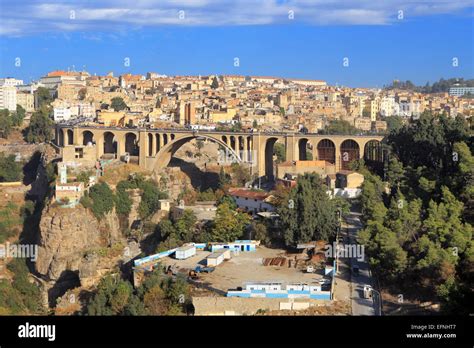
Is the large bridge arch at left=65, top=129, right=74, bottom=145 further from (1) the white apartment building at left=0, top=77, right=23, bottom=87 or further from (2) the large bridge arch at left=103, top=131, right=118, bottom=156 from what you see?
(1) the white apartment building at left=0, top=77, right=23, bottom=87

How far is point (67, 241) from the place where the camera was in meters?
19.8

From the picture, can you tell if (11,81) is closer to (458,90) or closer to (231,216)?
(458,90)

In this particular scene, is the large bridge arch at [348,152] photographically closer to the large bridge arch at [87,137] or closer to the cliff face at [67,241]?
the cliff face at [67,241]

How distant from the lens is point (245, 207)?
19312 millimetres

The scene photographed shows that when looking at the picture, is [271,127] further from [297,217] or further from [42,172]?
[297,217]

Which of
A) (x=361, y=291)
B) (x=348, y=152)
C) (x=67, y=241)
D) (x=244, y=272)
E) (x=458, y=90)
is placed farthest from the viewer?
(x=458, y=90)

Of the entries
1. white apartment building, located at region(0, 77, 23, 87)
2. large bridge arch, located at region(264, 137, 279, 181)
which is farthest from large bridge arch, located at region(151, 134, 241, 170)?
white apartment building, located at region(0, 77, 23, 87)

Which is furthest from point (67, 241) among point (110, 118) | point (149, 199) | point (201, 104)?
point (201, 104)

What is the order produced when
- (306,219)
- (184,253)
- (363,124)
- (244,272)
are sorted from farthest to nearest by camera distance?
(363,124) < (306,219) < (184,253) < (244,272)

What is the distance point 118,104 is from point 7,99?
261 inches

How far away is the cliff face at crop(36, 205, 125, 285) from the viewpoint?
759 inches

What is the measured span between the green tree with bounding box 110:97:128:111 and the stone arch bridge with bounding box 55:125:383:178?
10.7 m

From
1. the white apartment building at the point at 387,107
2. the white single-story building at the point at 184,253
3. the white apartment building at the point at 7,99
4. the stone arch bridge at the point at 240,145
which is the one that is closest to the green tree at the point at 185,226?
the white single-story building at the point at 184,253

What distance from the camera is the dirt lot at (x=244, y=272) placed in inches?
471
